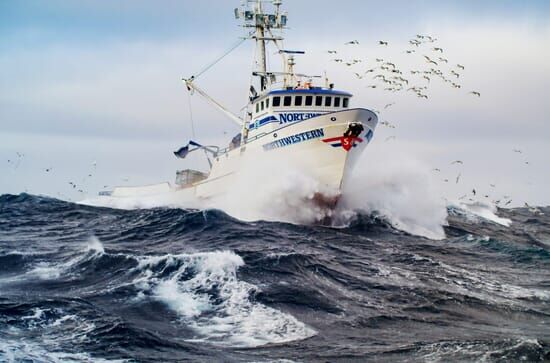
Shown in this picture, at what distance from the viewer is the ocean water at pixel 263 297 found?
14.6m

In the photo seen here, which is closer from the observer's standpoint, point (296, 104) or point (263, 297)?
point (263, 297)

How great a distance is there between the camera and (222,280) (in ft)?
66.4

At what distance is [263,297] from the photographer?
739 inches

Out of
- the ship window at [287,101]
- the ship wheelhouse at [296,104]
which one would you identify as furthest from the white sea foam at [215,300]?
the ship window at [287,101]

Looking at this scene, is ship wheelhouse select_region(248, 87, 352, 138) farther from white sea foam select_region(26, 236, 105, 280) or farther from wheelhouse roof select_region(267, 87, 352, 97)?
white sea foam select_region(26, 236, 105, 280)

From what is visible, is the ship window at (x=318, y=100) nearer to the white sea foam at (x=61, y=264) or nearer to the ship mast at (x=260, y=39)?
the ship mast at (x=260, y=39)

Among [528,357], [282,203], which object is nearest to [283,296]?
[528,357]

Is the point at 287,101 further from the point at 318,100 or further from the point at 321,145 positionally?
the point at 321,145

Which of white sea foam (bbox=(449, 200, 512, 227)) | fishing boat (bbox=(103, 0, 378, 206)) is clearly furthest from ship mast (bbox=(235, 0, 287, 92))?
white sea foam (bbox=(449, 200, 512, 227))

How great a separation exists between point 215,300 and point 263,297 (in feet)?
5.17

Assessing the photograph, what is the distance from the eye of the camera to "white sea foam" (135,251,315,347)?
15.7 m

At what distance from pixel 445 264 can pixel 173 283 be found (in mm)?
13215

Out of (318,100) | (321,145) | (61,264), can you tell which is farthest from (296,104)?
(61,264)

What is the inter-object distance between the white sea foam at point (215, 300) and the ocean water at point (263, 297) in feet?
0.21
